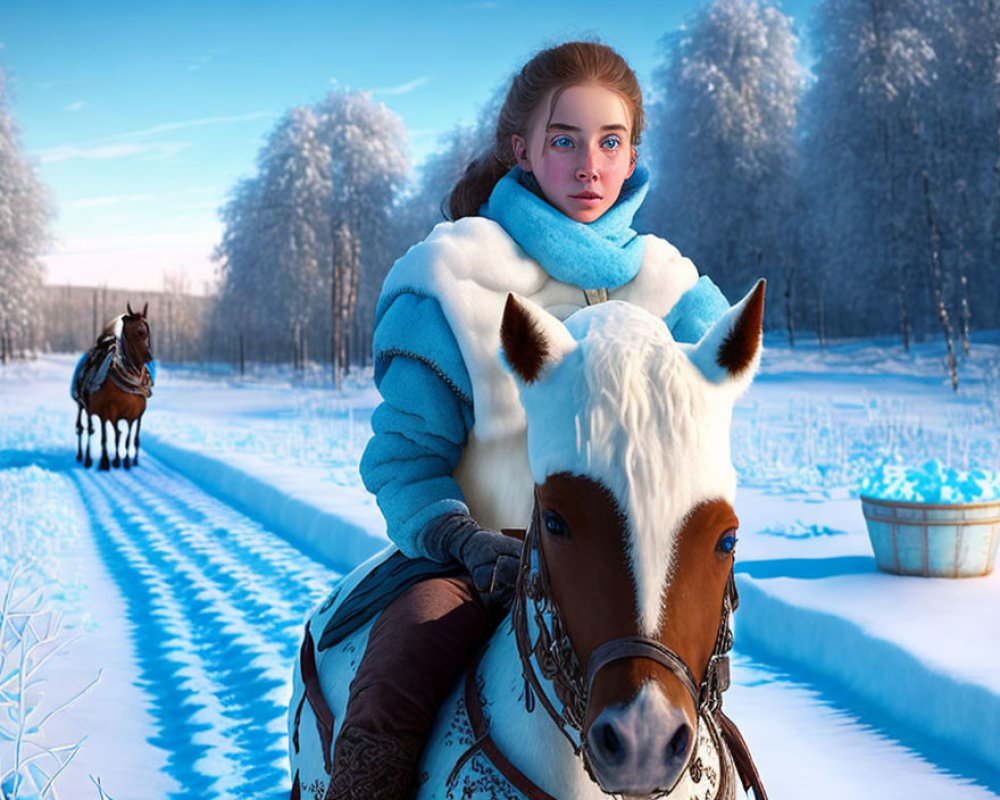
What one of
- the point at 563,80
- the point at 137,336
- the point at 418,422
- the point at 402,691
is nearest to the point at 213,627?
the point at 418,422

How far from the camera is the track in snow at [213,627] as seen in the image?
140 inches

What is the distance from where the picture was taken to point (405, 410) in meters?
1.86

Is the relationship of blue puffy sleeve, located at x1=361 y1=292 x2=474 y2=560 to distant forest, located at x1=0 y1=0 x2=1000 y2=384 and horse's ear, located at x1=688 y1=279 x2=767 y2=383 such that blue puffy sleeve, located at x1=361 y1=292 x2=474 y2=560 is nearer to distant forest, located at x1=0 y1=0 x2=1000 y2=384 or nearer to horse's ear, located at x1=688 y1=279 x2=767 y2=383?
horse's ear, located at x1=688 y1=279 x2=767 y2=383

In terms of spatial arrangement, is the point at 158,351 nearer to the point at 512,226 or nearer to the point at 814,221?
the point at 814,221

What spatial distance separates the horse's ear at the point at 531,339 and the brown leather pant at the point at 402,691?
0.66 metres

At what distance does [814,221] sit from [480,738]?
2657 cm

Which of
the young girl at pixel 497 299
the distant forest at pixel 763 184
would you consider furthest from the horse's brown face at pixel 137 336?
the young girl at pixel 497 299

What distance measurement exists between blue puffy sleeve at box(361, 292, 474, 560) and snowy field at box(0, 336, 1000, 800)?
1.16m

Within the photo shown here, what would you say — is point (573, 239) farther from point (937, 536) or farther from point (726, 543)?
point (937, 536)

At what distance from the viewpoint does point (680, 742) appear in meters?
1.01

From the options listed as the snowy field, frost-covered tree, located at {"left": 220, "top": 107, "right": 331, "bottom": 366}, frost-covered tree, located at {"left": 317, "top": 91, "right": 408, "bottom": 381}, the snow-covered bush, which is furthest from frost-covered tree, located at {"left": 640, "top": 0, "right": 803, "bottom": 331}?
the snow-covered bush

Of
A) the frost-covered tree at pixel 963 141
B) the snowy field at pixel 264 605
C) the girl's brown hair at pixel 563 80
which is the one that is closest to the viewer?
the girl's brown hair at pixel 563 80

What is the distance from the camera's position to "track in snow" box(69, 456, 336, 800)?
11.7 feet

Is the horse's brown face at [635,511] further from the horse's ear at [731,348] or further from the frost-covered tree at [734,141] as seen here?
the frost-covered tree at [734,141]
